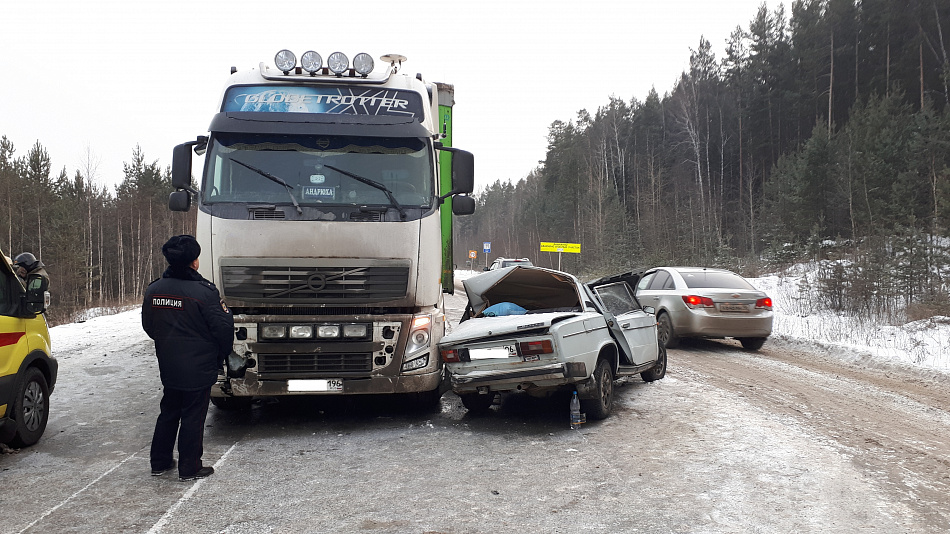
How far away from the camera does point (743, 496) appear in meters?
4.27

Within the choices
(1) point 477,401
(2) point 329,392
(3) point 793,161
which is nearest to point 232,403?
(2) point 329,392

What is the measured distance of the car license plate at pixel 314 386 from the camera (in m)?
6.06

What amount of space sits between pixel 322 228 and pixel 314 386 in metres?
1.49

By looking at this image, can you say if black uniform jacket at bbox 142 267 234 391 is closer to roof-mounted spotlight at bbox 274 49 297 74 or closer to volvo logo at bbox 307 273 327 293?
volvo logo at bbox 307 273 327 293

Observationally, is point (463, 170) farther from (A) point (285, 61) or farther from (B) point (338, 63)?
(A) point (285, 61)

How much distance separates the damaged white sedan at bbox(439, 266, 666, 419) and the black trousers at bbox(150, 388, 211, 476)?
2370mm

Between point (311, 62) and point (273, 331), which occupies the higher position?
point (311, 62)

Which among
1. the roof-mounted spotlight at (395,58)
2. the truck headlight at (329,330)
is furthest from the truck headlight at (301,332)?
the roof-mounted spotlight at (395,58)

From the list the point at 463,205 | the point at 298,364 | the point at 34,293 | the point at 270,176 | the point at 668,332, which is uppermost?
the point at 270,176

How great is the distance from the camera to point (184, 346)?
15.9ft

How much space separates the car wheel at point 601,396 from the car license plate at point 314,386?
246 centimetres

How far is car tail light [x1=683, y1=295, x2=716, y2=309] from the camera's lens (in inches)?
456

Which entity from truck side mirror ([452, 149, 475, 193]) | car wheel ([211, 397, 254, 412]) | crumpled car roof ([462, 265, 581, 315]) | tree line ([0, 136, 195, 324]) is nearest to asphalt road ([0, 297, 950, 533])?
car wheel ([211, 397, 254, 412])

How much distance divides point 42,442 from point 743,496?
6.03 metres
